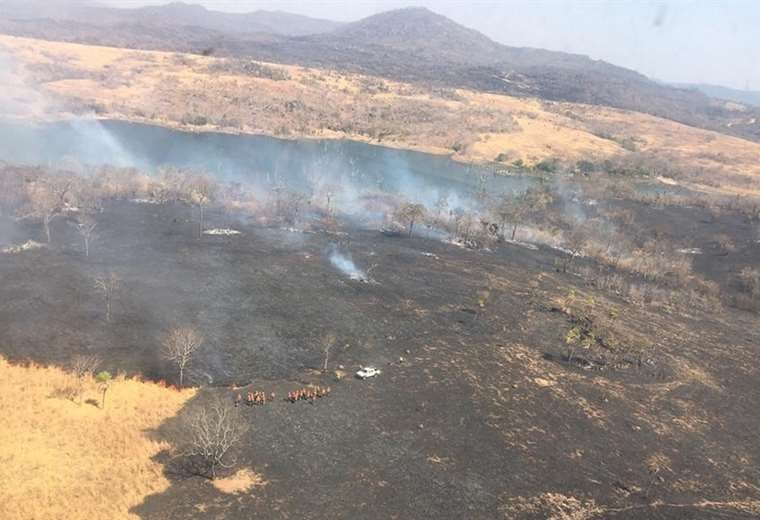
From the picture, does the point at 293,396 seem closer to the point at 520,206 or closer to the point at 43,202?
the point at 43,202

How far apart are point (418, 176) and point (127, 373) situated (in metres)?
106

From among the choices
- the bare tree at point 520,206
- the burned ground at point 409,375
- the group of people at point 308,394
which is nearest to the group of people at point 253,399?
the burned ground at point 409,375

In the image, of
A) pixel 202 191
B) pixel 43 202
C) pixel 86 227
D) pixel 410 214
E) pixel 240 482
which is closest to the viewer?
Answer: pixel 240 482

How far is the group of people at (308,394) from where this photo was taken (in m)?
45.8

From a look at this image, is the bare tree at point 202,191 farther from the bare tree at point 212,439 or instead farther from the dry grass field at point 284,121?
the dry grass field at point 284,121

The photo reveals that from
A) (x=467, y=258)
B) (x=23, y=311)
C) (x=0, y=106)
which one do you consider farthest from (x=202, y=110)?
(x=23, y=311)

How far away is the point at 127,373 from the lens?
46469 mm

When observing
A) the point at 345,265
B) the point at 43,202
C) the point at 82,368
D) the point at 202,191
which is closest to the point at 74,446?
the point at 82,368

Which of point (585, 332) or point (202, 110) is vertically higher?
point (202, 110)

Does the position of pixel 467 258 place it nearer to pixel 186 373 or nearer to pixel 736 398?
pixel 736 398

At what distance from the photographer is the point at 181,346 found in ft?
161

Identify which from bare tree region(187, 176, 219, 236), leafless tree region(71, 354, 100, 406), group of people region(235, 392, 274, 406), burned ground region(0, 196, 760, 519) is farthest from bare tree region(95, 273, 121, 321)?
bare tree region(187, 176, 219, 236)

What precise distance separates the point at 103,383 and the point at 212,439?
1193 centimetres

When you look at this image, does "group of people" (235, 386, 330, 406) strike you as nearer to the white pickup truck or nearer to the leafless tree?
the white pickup truck
